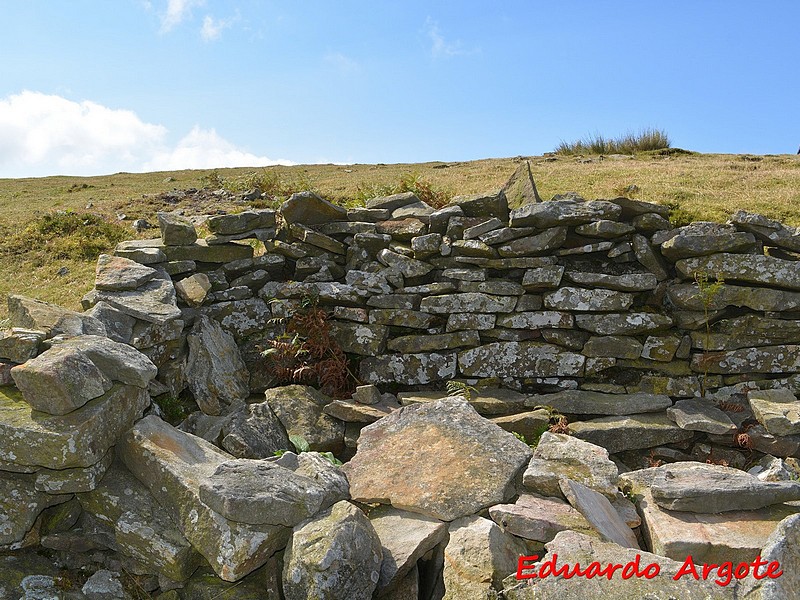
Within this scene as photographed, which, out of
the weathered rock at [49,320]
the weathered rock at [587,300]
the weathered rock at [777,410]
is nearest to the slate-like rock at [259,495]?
the weathered rock at [49,320]

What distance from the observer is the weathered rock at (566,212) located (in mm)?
8133

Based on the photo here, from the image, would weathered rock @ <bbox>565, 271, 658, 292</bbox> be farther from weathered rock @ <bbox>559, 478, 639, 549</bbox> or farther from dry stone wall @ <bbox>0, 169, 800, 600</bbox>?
weathered rock @ <bbox>559, 478, 639, 549</bbox>

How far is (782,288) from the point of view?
313 inches

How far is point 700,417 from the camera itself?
24.5 ft

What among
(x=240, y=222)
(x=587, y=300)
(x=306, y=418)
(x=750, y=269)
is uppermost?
(x=240, y=222)

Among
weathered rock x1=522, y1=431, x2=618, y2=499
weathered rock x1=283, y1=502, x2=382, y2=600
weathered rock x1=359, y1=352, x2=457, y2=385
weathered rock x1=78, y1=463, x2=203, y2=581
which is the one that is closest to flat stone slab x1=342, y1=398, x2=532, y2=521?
weathered rock x1=522, y1=431, x2=618, y2=499

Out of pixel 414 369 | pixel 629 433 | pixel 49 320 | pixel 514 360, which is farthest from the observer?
pixel 414 369

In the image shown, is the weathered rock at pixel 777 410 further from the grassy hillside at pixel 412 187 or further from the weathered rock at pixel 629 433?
the grassy hillside at pixel 412 187

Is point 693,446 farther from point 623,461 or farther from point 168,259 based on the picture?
point 168,259

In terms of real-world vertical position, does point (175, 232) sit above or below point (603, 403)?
above

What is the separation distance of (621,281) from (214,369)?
5.54 m

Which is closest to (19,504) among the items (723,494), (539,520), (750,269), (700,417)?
(539,520)

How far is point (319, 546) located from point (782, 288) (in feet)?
22.5

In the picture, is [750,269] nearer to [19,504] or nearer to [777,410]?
[777,410]
